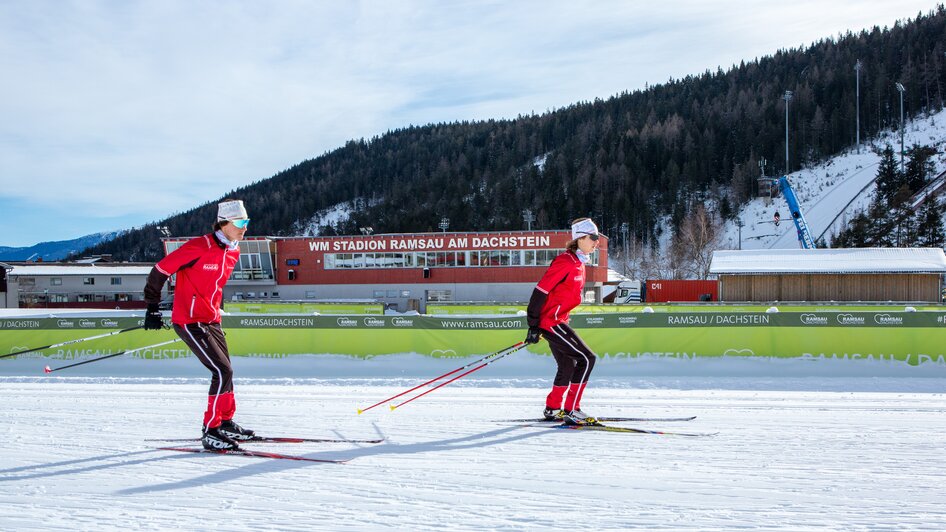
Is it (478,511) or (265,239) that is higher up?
(265,239)

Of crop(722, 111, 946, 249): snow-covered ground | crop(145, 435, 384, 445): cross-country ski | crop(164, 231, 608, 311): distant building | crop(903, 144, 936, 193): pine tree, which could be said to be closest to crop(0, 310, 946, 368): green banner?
crop(145, 435, 384, 445): cross-country ski

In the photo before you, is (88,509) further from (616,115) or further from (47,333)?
(616,115)

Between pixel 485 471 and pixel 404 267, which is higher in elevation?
pixel 404 267

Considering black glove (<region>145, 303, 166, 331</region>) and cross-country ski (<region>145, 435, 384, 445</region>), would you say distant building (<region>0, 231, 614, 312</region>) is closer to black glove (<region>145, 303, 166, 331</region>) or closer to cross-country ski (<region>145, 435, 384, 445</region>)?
cross-country ski (<region>145, 435, 384, 445</region>)

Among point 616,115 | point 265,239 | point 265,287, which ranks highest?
point 616,115

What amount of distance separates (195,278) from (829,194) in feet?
344

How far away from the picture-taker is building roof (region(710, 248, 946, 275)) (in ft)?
117

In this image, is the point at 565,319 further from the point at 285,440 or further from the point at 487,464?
the point at 285,440

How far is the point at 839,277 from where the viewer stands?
36.3 metres

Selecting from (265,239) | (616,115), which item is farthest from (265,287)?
(616,115)

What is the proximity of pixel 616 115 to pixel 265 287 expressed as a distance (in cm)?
11871

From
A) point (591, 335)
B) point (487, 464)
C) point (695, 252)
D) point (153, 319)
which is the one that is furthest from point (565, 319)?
point (695, 252)

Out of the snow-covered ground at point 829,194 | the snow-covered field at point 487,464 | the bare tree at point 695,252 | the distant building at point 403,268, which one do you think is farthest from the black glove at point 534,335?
the snow-covered ground at point 829,194

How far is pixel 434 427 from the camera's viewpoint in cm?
709
